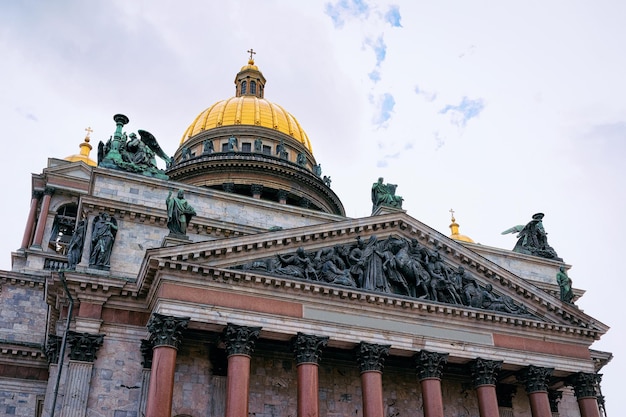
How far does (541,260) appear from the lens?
1299 inches

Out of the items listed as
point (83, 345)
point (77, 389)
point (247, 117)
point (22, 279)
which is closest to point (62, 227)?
point (22, 279)

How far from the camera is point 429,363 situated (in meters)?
22.7

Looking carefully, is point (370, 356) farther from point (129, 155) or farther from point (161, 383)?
point (129, 155)

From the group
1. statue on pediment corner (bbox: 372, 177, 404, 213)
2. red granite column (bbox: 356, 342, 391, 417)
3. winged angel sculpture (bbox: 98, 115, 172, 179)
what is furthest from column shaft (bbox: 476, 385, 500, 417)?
winged angel sculpture (bbox: 98, 115, 172, 179)

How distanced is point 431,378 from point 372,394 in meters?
2.53

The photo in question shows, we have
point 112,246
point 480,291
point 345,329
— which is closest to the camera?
point 345,329

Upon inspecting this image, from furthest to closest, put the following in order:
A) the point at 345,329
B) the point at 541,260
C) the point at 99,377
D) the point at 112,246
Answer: the point at 541,260, the point at 112,246, the point at 345,329, the point at 99,377

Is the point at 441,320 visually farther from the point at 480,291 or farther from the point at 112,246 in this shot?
the point at 112,246

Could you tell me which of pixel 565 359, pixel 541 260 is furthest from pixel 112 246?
pixel 541 260

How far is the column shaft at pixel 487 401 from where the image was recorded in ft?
74.9

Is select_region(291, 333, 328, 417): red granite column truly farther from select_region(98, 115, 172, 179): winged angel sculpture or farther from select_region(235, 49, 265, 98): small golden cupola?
select_region(235, 49, 265, 98): small golden cupola

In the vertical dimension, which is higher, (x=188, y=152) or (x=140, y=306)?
(x=188, y=152)

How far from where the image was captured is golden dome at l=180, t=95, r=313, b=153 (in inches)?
1793

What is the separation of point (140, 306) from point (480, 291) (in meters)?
12.8
